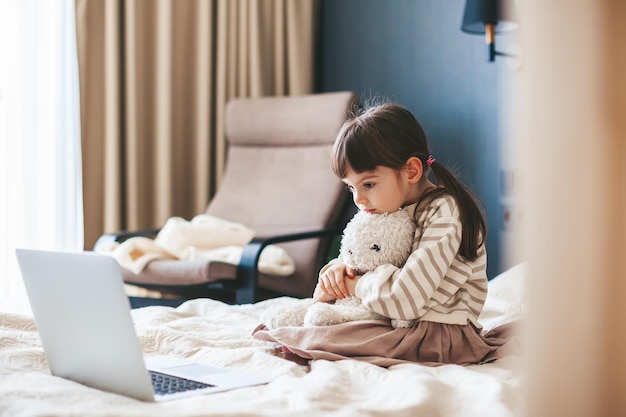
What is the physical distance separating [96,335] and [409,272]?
58 cm

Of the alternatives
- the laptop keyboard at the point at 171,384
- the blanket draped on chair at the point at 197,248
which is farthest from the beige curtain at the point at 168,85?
the laptop keyboard at the point at 171,384

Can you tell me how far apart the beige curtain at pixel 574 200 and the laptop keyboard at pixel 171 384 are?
0.62 m

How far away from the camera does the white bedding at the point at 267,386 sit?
1046mm

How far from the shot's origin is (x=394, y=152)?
1559mm

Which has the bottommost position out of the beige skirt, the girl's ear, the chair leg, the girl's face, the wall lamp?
the chair leg

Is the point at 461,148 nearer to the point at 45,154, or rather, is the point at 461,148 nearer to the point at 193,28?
the point at 193,28

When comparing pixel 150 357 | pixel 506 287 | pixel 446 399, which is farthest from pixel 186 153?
pixel 446 399

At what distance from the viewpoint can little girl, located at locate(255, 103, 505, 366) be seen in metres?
1.46

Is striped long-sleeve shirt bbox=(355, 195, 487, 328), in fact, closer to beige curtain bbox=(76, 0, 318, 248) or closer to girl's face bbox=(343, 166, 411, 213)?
girl's face bbox=(343, 166, 411, 213)

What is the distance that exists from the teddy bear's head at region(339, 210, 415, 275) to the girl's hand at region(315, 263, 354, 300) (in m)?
0.02

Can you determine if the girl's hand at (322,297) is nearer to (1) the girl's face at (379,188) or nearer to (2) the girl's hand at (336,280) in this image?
(2) the girl's hand at (336,280)

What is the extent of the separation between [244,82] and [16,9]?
3.92 ft

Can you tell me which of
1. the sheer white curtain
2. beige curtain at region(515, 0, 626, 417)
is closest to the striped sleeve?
beige curtain at region(515, 0, 626, 417)

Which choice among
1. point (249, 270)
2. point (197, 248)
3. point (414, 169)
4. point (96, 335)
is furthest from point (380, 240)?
point (197, 248)
